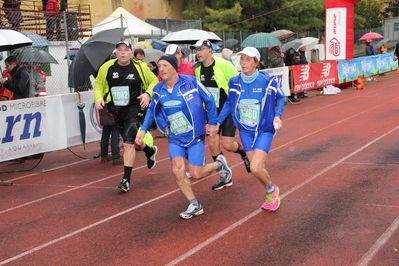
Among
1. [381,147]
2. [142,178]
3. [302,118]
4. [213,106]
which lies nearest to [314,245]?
[213,106]

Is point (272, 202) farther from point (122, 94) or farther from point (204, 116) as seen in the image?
point (122, 94)

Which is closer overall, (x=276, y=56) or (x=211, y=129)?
(x=211, y=129)

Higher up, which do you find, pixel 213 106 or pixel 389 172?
pixel 213 106

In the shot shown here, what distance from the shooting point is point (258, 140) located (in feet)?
20.5

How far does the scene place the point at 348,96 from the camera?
19.7 m

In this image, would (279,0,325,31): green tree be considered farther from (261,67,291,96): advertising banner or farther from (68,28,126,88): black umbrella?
(68,28,126,88): black umbrella

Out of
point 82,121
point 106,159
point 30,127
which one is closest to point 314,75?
point 82,121

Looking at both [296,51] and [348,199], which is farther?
[296,51]

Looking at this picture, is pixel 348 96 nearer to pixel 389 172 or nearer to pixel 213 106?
pixel 389 172

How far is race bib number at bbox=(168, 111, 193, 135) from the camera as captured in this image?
623 centimetres

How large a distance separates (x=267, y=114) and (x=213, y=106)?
67cm

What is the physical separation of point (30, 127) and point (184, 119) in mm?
4492

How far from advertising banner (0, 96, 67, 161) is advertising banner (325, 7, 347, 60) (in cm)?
1459

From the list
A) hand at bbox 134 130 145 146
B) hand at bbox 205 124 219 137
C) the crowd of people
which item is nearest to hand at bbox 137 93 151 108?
the crowd of people
